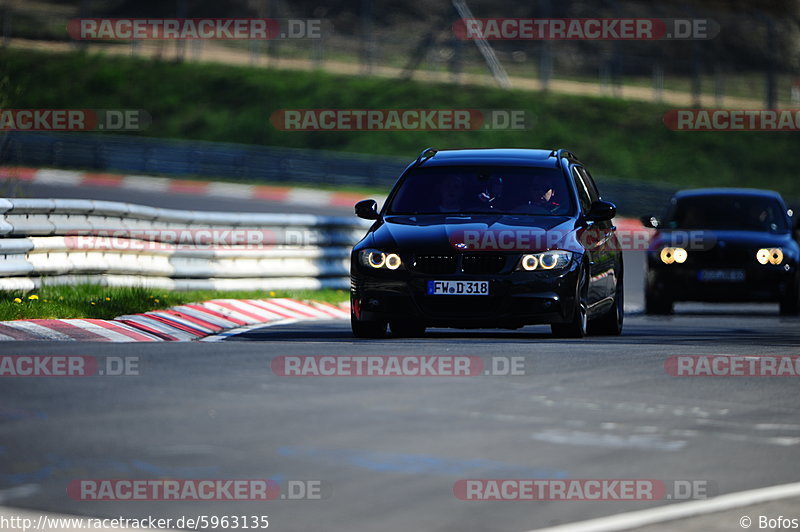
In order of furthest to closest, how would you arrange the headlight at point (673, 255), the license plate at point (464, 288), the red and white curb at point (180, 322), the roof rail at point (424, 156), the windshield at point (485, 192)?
the headlight at point (673, 255) < the roof rail at point (424, 156) < the windshield at point (485, 192) < the red and white curb at point (180, 322) < the license plate at point (464, 288)

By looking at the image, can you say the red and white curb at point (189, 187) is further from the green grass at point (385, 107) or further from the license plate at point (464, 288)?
the license plate at point (464, 288)

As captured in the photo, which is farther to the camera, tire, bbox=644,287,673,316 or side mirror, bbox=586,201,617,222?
tire, bbox=644,287,673,316

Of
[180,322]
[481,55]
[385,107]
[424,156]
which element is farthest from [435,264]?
[481,55]

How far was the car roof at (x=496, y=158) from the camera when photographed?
537 inches

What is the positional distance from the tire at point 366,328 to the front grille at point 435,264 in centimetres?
63

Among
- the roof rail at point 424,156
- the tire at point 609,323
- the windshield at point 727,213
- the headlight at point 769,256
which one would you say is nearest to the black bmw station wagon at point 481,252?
the roof rail at point 424,156

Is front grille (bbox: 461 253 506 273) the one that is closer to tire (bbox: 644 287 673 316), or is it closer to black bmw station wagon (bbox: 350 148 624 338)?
black bmw station wagon (bbox: 350 148 624 338)

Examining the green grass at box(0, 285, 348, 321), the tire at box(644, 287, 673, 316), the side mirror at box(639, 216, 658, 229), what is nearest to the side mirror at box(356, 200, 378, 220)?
the green grass at box(0, 285, 348, 321)

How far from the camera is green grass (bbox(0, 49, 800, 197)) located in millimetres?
49406

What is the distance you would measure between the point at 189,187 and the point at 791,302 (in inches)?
973

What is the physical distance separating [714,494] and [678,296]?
12360 millimetres

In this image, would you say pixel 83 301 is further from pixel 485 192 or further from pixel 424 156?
pixel 485 192

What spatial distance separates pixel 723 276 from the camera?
60.2 ft

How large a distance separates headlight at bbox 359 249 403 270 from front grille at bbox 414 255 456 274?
0.16 meters
